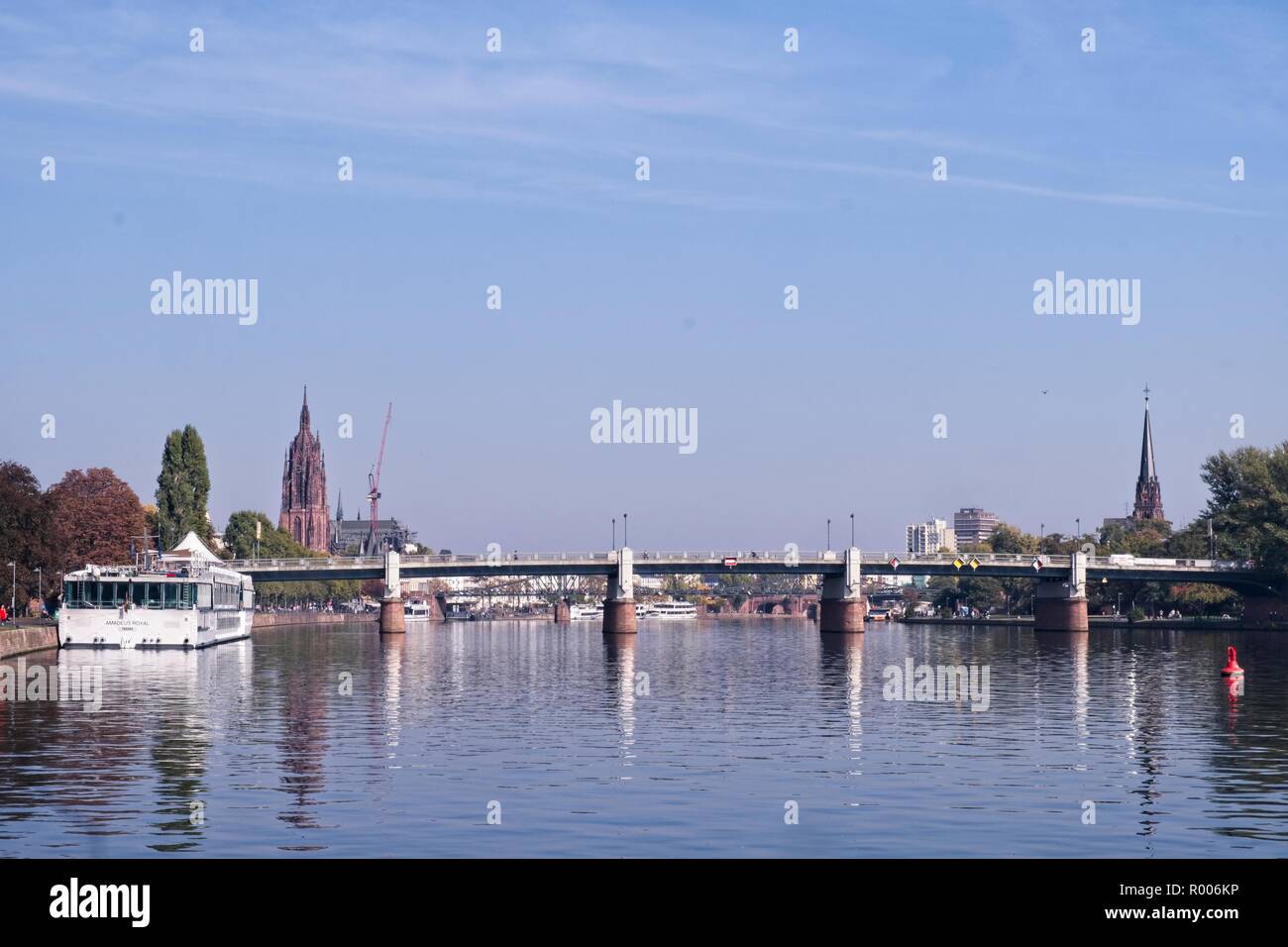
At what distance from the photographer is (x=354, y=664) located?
118 m

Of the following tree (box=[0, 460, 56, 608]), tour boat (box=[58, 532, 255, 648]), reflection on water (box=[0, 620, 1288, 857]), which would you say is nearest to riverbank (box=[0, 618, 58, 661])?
tour boat (box=[58, 532, 255, 648])

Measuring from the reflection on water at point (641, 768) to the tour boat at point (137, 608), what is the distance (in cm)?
3332

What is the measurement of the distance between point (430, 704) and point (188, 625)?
6180 centimetres

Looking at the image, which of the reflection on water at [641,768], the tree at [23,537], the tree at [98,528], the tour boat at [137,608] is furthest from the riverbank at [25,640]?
the tree at [98,528]

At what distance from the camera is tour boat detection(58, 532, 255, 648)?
126 m

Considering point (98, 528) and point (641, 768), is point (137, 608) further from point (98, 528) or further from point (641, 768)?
point (641, 768)

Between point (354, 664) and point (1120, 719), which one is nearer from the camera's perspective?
point (1120, 719)

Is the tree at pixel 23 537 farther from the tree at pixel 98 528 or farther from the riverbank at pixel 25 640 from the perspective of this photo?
the tree at pixel 98 528

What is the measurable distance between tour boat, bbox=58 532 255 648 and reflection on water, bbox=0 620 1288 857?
109 feet

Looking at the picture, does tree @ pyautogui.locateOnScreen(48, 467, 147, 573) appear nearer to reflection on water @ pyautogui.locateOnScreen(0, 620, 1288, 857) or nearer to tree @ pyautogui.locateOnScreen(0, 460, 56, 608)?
tree @ pyautogui.locateOnScreen(0, 460, 56, 608)

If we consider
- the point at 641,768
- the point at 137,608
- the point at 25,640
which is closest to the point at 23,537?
the point at 137,608

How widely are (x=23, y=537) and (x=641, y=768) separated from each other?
114389 millimetres
